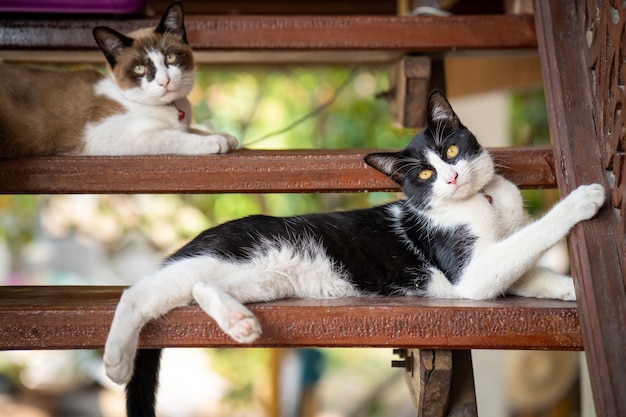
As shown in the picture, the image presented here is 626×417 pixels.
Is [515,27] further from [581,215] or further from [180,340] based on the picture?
[180,340]

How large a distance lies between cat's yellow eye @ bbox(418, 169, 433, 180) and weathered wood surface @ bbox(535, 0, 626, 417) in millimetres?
282

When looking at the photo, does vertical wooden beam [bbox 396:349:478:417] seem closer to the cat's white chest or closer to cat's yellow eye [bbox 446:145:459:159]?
the cat's white chest

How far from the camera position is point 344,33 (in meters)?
1.99

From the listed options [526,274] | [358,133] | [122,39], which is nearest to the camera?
Answer: [526,274]

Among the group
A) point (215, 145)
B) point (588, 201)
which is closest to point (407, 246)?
point (588, 201)

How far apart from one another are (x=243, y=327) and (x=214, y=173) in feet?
1.54

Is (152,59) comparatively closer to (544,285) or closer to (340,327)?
(340,327)

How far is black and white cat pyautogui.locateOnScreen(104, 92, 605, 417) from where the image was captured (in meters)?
1.46

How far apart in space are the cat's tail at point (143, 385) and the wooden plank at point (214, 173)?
39 centimetres

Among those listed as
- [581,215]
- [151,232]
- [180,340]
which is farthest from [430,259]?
[151,232]

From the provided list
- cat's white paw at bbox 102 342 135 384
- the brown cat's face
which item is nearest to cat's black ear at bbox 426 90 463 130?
the brown cat's face

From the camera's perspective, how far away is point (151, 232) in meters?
4.62

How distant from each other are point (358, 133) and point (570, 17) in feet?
11.0

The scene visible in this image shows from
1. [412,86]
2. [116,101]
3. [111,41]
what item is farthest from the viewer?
[412,86]
